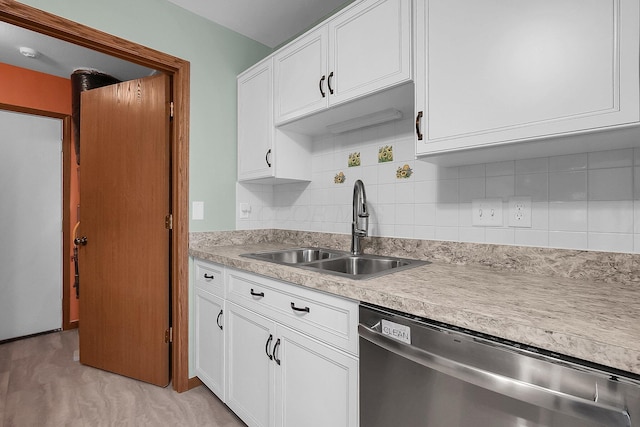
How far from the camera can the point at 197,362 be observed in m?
2.04

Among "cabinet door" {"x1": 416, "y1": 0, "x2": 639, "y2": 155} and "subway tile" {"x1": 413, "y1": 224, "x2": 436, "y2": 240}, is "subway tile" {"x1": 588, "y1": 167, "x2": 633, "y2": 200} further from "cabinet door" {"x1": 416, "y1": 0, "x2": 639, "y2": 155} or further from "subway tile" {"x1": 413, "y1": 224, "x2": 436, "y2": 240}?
"subway tile" {"x1": 413, "y1": 224, "x2": 436, "y2": 240}

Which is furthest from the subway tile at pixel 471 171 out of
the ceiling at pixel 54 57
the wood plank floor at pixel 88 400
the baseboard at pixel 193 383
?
the ceiling at pixel 54 57

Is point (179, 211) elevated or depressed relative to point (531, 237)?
elevated

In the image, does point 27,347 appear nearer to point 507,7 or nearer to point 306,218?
point 306,218

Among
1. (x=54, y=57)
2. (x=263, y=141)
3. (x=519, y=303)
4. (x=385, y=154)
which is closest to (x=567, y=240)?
(x=519, y=303)

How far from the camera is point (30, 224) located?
9.51 ft

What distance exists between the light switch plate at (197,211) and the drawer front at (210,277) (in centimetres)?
29

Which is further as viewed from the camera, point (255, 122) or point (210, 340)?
point (255, 122)

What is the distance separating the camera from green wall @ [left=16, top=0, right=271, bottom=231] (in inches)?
72.9

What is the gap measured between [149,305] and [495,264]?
6.81 ft

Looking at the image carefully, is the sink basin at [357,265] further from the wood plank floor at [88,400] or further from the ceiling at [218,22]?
the ceiling at [218,22]

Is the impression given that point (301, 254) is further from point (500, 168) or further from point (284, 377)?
point (500, 168)

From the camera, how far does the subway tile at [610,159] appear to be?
107 centimetres

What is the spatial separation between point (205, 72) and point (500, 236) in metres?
2.04
